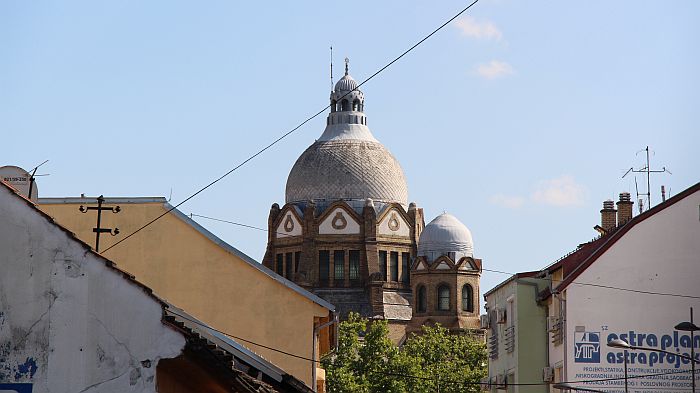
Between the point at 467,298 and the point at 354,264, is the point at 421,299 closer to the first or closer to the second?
the point at 467,298

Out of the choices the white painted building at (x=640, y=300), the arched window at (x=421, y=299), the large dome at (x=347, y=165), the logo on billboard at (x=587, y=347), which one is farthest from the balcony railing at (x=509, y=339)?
the large dome at (x=347, y=165)

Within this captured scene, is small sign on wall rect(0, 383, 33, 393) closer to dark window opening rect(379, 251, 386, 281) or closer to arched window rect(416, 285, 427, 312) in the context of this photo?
arched window rect(416, 285, 427, 312)

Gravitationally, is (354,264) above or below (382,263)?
below

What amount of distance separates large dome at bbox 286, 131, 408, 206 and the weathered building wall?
374 ft

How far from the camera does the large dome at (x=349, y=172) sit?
13025 cm

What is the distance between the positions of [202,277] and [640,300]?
47.8ft

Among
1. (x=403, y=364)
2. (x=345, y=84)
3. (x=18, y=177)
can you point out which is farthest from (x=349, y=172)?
(x=18, y=177)

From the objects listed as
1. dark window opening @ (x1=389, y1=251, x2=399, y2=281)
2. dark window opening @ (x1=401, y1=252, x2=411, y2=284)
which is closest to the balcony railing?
dark window opening @ (x1=389, y1=251, x2=399, y2=281)

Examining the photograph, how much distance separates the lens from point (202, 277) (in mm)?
26859

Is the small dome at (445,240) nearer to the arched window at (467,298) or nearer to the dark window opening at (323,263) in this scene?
the arched window at (467,298)

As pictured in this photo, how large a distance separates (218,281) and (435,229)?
320 ft

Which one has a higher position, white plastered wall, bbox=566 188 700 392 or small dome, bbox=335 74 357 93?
small dome, bbox=335 74 357 93

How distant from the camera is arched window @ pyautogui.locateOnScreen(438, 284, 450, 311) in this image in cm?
12125

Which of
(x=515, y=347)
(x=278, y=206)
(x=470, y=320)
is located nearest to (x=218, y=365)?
(x=515, y=347)
